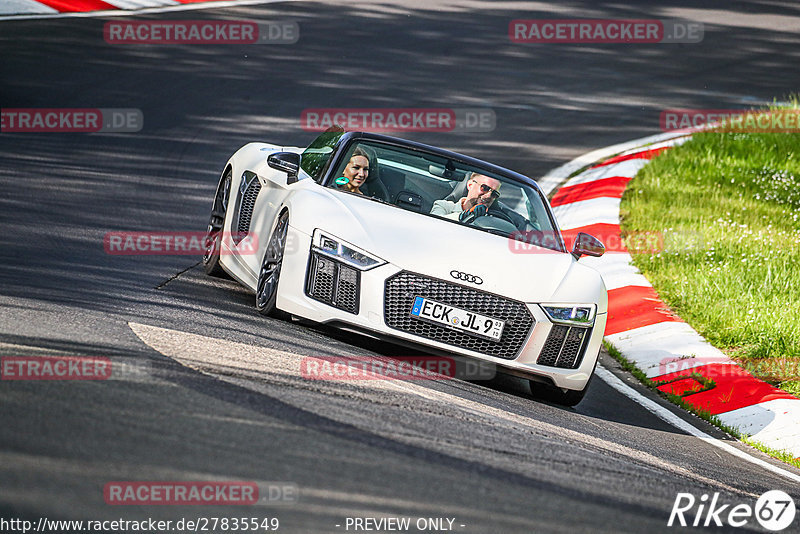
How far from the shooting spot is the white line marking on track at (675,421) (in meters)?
6.31

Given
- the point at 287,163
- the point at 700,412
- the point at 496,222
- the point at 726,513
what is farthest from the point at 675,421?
the point at 287,163

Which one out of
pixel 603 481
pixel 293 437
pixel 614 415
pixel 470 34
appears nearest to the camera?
pixel 293 437

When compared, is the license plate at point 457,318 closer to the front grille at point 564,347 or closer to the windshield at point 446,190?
the front grille at point 564,347

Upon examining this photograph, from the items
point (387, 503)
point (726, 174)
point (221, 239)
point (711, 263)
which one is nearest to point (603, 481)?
point (387, 503)

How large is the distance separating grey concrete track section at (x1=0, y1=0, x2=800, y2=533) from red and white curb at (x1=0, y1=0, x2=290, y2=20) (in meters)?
1.21

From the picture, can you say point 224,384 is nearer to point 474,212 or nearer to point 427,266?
point 427,266

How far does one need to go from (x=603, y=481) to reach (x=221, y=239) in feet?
13.5

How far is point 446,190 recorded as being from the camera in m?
7.80

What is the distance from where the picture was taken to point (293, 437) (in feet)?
14.7

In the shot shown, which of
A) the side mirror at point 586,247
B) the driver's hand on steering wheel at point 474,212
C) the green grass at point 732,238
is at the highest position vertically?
the driver's hand on steering wheel at point 474,212

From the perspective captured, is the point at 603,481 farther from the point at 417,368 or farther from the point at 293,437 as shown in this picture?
the point at 417,368

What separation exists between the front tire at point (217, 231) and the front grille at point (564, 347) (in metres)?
2.68

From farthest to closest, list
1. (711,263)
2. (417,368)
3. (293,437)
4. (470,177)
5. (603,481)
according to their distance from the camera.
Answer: (711,263) < (470,177) < (417,368) < (603,481) < (293,437)

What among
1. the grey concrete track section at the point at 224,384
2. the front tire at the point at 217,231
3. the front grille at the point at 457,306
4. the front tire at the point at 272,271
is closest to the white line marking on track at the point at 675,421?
the grey concrete track section at the point at 224,384
